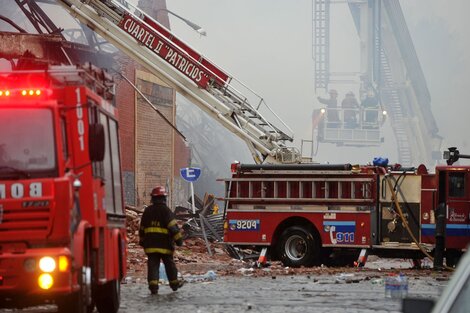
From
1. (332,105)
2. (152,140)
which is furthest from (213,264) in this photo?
(332,105)

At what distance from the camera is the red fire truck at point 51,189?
428 inches

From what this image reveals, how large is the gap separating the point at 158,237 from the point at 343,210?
22.0 feet

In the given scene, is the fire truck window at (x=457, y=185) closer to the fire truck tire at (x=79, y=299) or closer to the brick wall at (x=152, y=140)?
the fire truck tire at (x=79, y=299)

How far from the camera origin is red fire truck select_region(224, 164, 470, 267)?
22.4 m

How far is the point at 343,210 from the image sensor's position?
22844mm

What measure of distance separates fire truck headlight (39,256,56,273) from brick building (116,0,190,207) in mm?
24509

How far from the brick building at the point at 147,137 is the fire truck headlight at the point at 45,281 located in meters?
24.6

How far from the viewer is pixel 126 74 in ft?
119

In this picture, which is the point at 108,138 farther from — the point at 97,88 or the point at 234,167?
the point at 234,167

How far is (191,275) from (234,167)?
3.09m

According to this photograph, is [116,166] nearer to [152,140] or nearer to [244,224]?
[244,224]

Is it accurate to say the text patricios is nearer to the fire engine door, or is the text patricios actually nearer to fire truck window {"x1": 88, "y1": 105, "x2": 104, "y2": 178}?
the fire engine door

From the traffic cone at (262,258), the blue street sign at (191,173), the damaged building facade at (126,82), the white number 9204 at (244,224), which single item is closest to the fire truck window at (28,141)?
the white number 9204 at (244,224)

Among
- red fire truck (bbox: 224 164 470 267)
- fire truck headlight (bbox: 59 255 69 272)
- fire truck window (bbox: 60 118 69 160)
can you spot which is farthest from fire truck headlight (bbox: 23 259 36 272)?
red fire truck (bbox: 224 164 470 267)
